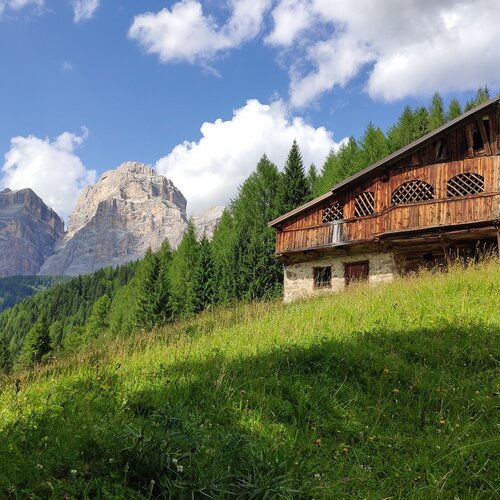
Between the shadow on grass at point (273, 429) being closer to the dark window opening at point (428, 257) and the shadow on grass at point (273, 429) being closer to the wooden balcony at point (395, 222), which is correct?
the wooden balcony at point (395, 222)

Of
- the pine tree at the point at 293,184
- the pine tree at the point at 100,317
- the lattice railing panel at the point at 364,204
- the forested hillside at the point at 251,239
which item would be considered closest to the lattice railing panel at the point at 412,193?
the lattice railing panel at the point at 364,204

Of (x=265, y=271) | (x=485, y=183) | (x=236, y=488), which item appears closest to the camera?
→ (x=236, y=488)

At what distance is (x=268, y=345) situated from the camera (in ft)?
21.5

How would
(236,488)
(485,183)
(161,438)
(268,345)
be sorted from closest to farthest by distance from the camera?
(236,488), (161,438), (268,345), (485,183)

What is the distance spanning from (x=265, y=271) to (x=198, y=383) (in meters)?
32.3

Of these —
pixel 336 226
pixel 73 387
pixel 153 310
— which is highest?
pixel 336 226

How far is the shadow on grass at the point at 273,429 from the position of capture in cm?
308

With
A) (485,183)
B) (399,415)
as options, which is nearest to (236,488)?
(399,415)

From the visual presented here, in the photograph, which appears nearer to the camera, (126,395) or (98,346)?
(126,395)

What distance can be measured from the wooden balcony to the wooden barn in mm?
41

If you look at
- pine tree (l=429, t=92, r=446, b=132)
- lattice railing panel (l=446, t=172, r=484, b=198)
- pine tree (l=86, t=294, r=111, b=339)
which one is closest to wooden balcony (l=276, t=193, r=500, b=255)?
lattice railing panel (l=446, t=172, r=484, b=198)

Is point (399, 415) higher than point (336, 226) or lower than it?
lower

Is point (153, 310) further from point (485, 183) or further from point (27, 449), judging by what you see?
point (27, 449)

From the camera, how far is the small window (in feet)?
79.8
